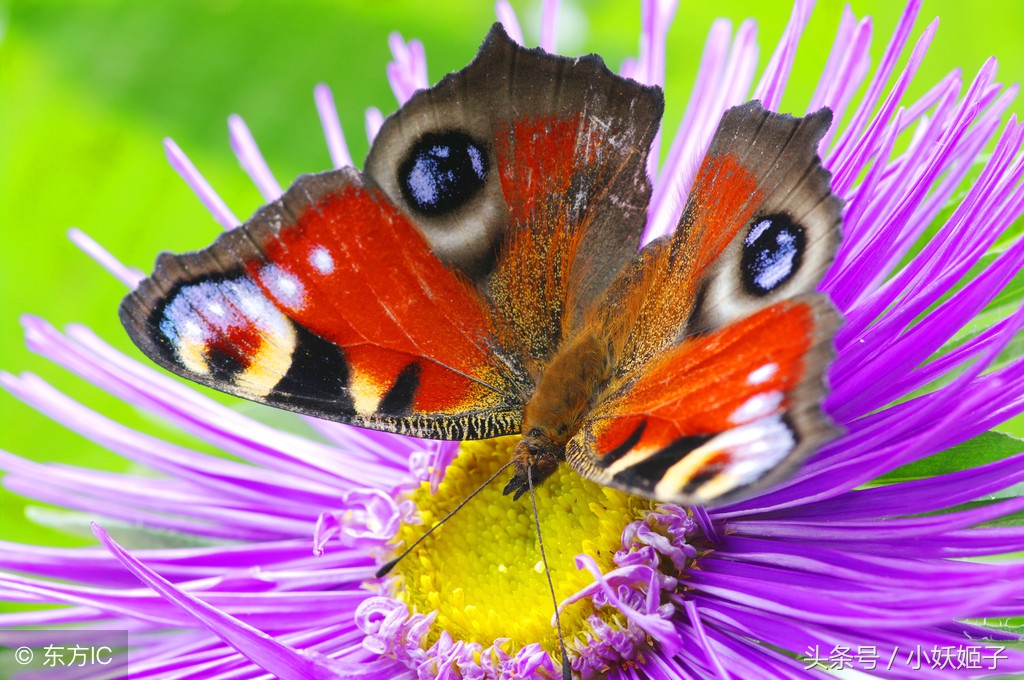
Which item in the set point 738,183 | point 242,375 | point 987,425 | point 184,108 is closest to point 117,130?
point 184,108

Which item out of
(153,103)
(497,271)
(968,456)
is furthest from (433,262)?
(153,103)

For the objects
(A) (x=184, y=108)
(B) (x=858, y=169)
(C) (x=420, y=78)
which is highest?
(A) (x=184, y=108)

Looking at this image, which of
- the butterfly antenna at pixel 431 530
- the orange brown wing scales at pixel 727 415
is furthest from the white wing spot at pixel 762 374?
the butterfly antenna at pixel 431 530

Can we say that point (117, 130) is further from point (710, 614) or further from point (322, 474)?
point (710, 614)

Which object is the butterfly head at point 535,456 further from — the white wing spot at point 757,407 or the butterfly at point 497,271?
the white wing spot at point 757,407

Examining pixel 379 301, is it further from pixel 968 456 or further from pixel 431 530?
pixel 968 456

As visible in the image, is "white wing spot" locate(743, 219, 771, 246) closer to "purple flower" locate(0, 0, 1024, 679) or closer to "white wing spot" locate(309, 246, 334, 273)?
"purple flower" locate(0, 0, 1024, 679)
